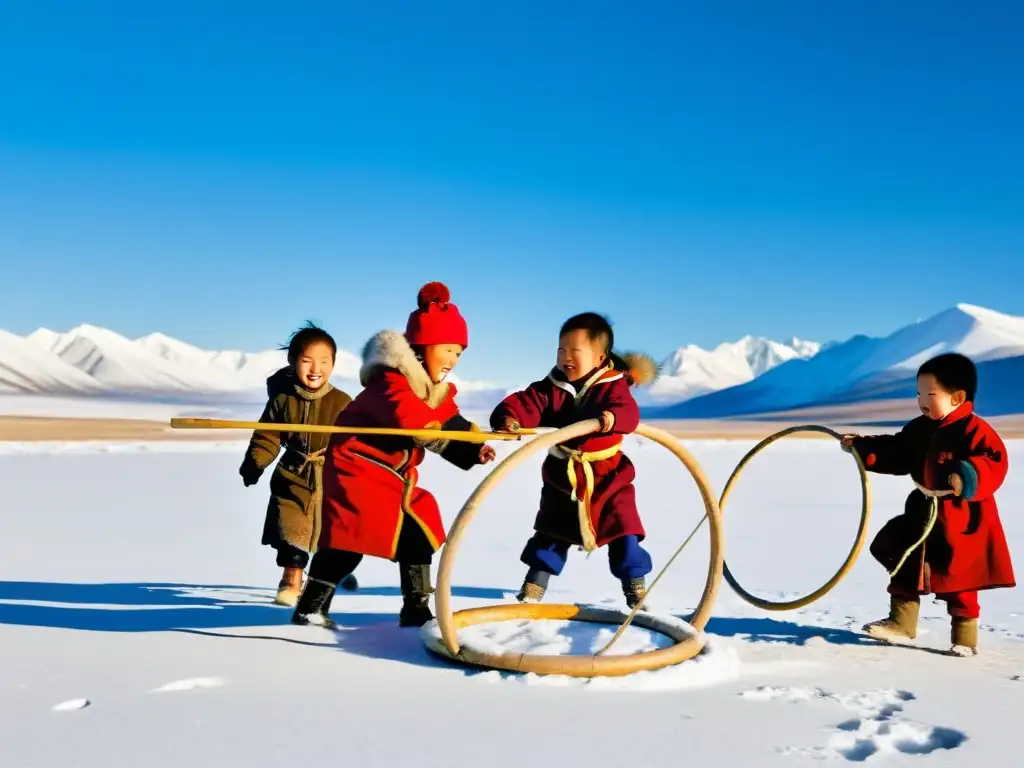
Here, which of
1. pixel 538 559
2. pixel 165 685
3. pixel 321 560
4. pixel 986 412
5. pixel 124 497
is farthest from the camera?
pixel 986 412

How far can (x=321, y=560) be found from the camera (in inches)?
142

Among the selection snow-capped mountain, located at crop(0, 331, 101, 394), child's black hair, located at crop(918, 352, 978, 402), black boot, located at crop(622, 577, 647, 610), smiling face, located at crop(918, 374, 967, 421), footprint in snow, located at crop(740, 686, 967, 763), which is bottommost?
footprint in snow, located at crop(740, 686, 967, 763)

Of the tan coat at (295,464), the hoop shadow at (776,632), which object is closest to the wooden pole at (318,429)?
the hoop shadow at (776,632)

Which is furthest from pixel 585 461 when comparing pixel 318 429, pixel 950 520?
pixel 950 520

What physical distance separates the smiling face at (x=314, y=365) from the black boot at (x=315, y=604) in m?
1.13

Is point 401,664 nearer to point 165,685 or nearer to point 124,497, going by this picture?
point 165,685

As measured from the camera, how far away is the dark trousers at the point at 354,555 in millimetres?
3607

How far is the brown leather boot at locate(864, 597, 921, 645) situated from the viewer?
359cm

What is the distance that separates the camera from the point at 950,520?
11.7 ft

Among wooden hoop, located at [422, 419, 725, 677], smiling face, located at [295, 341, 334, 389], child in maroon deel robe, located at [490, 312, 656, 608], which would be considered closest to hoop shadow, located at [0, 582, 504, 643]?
Result: wooden hoop, located at [422, 419, 725, 677]

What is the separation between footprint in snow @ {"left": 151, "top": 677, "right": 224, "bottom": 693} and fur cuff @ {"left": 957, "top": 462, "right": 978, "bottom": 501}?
264cm

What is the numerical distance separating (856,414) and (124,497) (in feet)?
284

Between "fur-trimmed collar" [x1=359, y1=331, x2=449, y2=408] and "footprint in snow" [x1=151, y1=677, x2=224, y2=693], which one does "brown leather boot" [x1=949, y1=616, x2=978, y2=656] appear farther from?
"footprint in snow" [x1=151, y1=677, x2=224, y2=693]

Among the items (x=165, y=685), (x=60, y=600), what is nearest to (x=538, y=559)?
(x=165, y=685)
